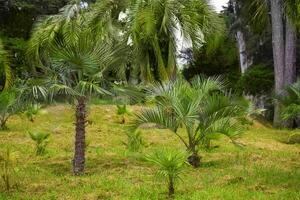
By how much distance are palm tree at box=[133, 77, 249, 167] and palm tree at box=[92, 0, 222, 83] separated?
575 cm

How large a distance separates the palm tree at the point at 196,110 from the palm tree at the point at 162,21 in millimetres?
5749

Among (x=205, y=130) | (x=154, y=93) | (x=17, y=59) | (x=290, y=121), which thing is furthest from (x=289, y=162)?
(x=17, y=59)

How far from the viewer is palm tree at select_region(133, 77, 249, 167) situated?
10828 mm

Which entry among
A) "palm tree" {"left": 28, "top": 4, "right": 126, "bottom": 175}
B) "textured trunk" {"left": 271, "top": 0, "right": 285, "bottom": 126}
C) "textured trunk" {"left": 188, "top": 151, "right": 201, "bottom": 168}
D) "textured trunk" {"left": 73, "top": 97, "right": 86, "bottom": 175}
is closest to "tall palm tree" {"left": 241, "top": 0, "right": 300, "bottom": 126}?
"textured trunk" {"left": 271, "top": 0, "right": 285, "bottom": 126}

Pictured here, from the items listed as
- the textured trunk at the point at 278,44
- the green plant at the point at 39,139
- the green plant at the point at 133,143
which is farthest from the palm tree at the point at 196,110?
the textured trunk at the point at 278,44

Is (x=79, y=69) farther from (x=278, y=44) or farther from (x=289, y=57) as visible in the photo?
(x=289, y=57)

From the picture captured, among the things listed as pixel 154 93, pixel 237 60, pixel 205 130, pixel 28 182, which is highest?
pixel 237 60

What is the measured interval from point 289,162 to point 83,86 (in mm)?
5467

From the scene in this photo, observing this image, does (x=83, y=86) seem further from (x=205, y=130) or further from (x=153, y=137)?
(x=153, y=137)

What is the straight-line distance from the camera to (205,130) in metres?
11.1

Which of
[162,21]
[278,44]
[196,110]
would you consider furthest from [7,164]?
[278,44]

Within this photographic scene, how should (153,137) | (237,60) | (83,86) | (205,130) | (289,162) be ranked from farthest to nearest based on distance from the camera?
(237,60) < (153,137) < (289,162) < (205,130) < (83,86)

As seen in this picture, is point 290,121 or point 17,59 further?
point 17,59

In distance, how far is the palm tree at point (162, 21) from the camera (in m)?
16.9
